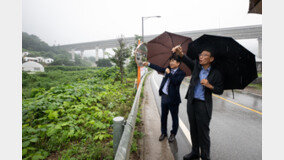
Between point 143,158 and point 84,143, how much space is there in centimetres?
143

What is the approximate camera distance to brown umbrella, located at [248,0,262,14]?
1.67 m

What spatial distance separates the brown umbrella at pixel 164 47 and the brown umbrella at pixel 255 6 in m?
0.99

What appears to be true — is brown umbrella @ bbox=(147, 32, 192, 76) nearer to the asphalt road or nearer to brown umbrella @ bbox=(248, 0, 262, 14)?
brown umbrella @ bbox=(248, 0, 262, 14)

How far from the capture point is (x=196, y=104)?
206 cm

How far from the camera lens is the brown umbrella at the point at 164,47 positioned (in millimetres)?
2504

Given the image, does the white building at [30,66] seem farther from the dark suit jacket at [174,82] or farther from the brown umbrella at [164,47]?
the dark suit jacket at [174,82]

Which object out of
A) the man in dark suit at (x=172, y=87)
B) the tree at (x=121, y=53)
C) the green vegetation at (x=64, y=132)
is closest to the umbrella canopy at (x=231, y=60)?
the man in dark suit at (x=172, y=87)

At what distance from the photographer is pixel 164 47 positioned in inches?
107

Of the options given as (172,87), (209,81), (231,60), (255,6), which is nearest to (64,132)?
(172,87)

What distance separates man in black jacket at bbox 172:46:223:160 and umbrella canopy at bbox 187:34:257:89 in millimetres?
94

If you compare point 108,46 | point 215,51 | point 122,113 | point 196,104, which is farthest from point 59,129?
point 108,46

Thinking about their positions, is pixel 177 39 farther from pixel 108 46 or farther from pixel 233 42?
pixel 108 46

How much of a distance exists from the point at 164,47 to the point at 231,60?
1341mm

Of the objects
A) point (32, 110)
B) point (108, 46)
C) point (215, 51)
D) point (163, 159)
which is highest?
point (108, 46)
